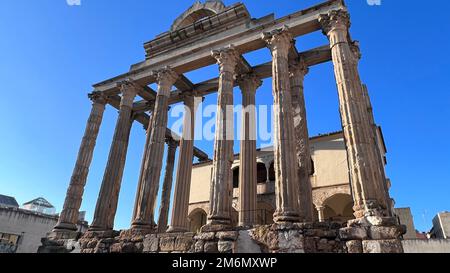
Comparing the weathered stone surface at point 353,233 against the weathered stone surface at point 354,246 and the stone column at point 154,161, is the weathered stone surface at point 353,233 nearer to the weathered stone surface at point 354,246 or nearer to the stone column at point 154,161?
the weathered stone surface at point 354,246

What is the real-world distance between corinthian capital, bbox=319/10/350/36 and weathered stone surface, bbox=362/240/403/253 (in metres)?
7.20

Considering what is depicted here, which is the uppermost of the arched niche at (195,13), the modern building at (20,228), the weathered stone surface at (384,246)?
the arched niche at (195,13)

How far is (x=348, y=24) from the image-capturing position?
35.7 ft

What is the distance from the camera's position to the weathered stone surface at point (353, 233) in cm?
753

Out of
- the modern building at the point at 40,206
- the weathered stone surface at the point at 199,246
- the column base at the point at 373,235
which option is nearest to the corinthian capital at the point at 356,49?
the column base at the point at 373,235

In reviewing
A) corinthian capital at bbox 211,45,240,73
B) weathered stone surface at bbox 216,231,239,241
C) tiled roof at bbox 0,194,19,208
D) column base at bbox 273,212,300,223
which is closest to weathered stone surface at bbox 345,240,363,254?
column base at bbox 273,212,300,223

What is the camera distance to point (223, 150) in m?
11.1

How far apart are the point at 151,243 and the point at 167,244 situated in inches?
27.6

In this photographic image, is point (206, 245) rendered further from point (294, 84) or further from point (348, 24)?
point (348, 24)

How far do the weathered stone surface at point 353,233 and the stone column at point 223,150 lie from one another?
3540mm

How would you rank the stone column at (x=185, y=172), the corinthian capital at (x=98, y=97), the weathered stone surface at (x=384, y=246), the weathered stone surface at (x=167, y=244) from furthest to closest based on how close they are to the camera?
the corinthian capital at (x=98, y=97) < the stone column at (x=185, y=172) < the weathered stone surface at (x=167, y=244) < the weathered stone surface at (x=384, y=246)

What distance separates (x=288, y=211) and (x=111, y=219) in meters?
8.38
